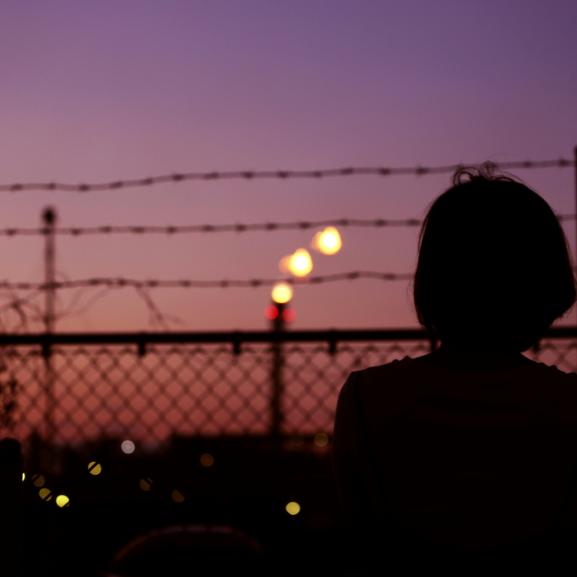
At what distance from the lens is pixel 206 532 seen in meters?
3.38

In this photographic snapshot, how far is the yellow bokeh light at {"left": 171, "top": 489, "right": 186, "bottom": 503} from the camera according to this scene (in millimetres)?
4207

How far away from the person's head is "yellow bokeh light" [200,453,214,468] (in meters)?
2.18

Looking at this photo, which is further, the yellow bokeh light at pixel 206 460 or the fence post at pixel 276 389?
the fence post at pixel 276 389

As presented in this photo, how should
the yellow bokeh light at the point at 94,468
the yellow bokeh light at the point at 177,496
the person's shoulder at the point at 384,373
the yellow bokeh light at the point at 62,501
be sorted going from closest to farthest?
the person's shoulder at the point at 384,373, the yellow bokeh light at the point at 94,468, the yellow bokeh light at the point at 62,501, the yellow bokeh light at the point at 177,496

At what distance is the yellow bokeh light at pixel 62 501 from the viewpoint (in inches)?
157

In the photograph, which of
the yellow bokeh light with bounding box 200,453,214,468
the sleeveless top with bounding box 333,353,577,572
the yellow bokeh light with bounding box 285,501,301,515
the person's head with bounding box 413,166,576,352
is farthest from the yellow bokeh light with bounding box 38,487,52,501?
the person's head with bounding box 413,166,576,352

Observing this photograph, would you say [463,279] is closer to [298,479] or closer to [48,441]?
[298,479]

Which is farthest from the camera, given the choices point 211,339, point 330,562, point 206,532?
point 211,339

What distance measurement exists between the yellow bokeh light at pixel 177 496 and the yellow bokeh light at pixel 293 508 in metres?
0.43

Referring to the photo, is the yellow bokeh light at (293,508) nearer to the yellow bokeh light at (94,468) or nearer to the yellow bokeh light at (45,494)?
the yellow bokeh light at (94,468)

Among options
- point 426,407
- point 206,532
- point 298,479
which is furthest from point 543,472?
point 298,479

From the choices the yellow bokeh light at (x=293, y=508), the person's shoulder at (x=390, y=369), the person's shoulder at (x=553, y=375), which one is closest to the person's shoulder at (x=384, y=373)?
the person's shoulder at (x=390, y=369)

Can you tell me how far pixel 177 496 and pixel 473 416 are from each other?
237 centimetres

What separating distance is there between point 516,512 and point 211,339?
2.45m
